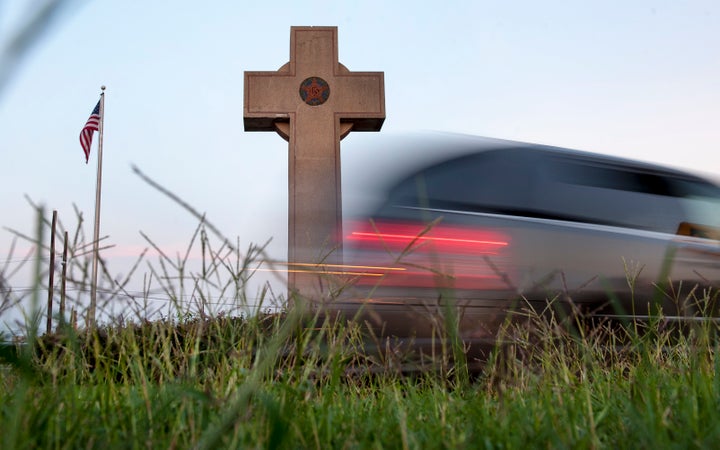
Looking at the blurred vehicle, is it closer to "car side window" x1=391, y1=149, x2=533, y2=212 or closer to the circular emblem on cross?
"car side window" x1=391, y1=149, x2=533, y2=212

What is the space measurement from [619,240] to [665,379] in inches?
78.7

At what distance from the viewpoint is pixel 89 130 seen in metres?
12.5

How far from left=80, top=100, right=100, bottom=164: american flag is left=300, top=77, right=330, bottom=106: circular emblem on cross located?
17.5 ft

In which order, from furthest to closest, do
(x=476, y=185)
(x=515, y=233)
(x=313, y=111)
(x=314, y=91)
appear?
(x=314, y=91) < (x=313, y=111) < (x=476, y=185) < (x=515, y=233)

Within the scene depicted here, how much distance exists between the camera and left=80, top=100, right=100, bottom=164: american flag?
485 inches

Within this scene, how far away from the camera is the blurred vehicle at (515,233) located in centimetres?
371

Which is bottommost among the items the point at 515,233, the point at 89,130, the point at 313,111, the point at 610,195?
the point at 515,233

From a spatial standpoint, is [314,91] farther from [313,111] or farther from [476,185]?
[476,185]

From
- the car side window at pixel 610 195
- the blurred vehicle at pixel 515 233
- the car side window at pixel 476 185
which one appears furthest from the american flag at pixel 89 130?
the car side window at pixel 610 195

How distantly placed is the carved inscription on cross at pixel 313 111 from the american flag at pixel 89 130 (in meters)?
→ 4.67

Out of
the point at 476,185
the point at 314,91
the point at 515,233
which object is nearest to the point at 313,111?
the point at 314,91

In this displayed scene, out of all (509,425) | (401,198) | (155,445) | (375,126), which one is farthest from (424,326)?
(375,126)

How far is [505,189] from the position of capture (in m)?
4.12

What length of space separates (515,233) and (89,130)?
34.4 ft
